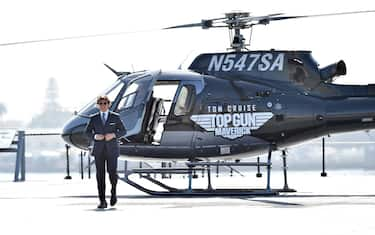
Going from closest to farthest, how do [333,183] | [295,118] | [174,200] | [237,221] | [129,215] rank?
1. [237,221]
2. [129,215]
3. [174,200]
4. [295,118]
5. [333,183]

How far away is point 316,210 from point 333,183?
9.42 metres

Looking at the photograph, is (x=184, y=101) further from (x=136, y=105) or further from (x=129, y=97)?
(x=129, y=97)

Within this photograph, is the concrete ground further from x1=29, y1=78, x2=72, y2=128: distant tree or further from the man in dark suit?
x1=29, y1=78, x2=72, y2=128: distant tree

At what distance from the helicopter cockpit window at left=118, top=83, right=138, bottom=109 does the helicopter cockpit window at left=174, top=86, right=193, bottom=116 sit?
2.59 feet

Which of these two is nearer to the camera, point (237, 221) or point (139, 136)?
point (237, 221)

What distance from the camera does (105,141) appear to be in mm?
16703

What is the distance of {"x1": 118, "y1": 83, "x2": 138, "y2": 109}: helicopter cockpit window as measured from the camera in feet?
70.3

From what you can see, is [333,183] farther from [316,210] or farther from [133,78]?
[316,210]

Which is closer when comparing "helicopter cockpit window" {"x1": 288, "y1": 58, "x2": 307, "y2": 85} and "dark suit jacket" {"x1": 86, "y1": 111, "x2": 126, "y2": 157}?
"dark suit jacket" {"x1": 86, "y1": 111, "x2": 126, "y2": 157}

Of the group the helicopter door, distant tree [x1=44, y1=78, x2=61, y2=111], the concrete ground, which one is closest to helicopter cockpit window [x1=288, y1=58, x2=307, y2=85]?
the concrete ground

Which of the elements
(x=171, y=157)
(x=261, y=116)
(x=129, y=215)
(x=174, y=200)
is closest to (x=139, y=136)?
(x=171, y=157)

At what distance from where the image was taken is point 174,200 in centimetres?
1805

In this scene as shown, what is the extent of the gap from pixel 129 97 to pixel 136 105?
24 centimetres

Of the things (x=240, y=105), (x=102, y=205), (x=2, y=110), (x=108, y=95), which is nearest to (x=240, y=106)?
(x=240, y=105)
